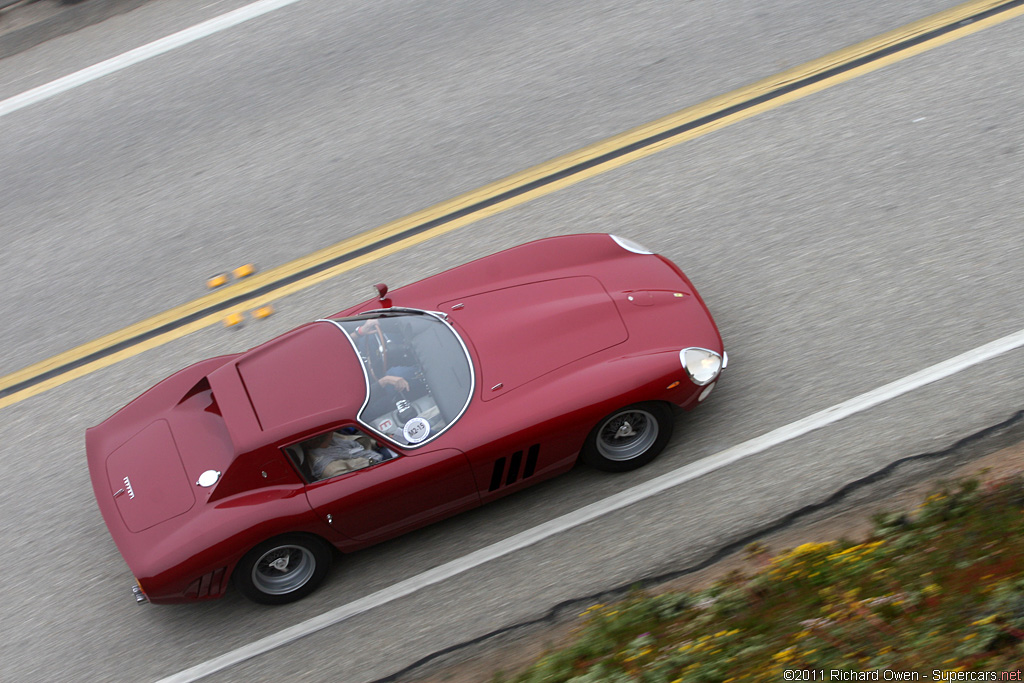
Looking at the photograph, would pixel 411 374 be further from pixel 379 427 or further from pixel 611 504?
pixel 611 504

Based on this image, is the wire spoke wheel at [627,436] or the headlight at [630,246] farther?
the headlight at [630,246]

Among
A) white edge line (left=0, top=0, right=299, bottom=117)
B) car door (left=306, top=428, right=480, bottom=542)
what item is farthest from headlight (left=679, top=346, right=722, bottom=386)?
white edge line (left=0, top=0, right=299, bottom=117)

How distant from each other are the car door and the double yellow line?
2.56 m

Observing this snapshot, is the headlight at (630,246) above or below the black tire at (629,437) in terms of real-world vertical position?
above

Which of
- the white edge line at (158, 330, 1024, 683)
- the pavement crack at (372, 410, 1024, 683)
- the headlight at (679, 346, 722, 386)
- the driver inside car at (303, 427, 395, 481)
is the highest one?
the driver inside car at (303, 427, 395, 481)

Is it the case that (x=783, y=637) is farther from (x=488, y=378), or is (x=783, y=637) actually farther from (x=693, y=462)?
(x=488, y=378)

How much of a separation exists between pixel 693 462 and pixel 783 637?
63.4 inches

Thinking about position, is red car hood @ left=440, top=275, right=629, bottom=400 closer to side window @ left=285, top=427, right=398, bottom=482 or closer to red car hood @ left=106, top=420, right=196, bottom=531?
side window @ left=285, top=427, right=398, bottom=482

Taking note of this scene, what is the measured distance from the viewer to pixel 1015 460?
5230 millimetres

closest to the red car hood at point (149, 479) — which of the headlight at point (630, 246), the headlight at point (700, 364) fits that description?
the headlight at point (700, 364)

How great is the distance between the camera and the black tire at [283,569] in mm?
5363

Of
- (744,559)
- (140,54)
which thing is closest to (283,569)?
(744,559)

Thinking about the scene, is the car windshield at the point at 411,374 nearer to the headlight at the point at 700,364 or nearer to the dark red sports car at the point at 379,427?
the dark red sports car at the point at 379,427

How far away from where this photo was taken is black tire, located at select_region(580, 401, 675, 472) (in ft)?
18.0
